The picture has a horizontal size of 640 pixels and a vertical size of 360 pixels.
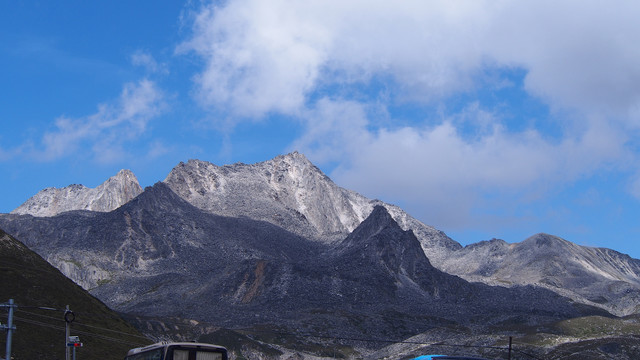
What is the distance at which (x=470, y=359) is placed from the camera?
42500mm

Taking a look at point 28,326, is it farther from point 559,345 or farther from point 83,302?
point 559,345

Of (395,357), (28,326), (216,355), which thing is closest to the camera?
(216,355)

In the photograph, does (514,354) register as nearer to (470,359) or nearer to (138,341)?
(138,341)

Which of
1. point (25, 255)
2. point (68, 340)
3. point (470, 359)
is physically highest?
point (25, 255)

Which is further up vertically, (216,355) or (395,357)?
(395,357)

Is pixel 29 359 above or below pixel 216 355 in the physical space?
above

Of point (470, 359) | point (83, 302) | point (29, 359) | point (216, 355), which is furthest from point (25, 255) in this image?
point (470, 359)

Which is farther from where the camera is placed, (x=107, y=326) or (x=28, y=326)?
(x=107, y=326)

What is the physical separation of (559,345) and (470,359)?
161932 mm

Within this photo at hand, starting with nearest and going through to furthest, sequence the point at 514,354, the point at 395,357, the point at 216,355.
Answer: the point at 216,355
the point at 514,354
the point at 395,357

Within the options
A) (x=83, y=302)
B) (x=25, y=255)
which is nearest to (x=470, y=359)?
(x=83, y=302)

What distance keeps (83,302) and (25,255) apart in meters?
17.9

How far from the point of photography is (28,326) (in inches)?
4614

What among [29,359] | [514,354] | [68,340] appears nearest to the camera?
[68,340]
